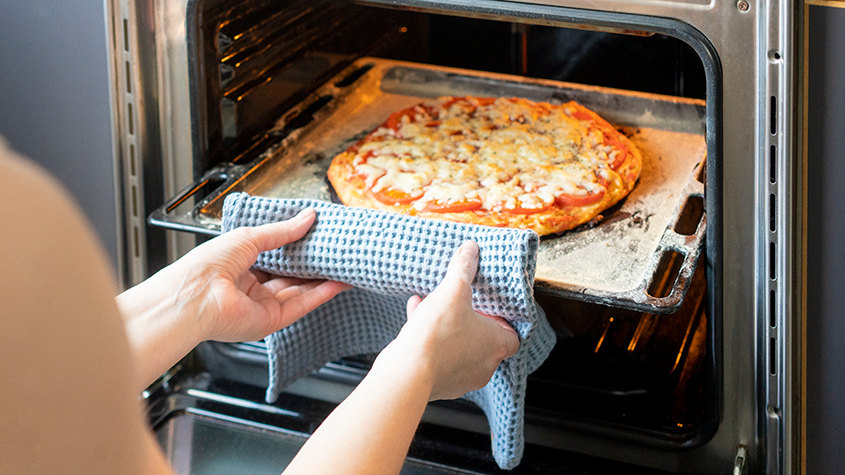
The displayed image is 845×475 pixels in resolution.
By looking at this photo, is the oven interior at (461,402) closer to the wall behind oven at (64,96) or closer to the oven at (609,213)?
the oven at (609,213)

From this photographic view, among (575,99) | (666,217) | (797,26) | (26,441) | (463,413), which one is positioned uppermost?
(797,26)

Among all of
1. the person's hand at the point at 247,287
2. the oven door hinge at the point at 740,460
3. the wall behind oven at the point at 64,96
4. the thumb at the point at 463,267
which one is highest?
the wall behind oven at the point at 64,96

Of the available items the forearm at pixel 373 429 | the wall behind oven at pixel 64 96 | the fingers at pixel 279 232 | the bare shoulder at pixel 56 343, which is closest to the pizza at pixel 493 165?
the fingers at pixel 279 232

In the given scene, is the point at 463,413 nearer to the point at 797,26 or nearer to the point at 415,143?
the point at 415,143

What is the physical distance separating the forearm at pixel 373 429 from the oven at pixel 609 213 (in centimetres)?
33

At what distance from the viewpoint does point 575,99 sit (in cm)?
161

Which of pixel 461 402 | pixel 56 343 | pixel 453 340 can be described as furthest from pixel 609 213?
pixel 56 343

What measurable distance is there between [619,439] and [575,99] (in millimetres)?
719

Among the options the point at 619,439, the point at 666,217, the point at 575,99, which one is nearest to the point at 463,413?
the point at 619,439

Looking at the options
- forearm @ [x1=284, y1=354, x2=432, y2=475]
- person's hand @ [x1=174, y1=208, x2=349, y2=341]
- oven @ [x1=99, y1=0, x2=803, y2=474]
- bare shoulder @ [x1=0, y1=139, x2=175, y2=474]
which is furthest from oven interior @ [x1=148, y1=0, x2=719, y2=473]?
bare shoulder @ [x1=0, y1=139, x2=175, y2=474]

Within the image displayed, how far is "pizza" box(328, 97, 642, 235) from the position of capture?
125 centimetres

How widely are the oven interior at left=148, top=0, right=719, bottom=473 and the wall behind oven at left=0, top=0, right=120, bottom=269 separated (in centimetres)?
15

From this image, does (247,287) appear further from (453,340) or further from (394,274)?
(453,340)

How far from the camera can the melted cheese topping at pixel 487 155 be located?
1288mm
